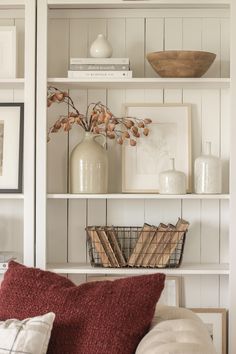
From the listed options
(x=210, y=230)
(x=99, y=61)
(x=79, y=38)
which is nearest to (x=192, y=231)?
(x=210, y=230)

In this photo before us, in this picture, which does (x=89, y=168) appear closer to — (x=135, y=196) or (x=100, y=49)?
(x=135, y=196)

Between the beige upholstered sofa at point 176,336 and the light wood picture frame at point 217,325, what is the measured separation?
0.97 metres

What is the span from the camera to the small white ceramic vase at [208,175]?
339 centimetres

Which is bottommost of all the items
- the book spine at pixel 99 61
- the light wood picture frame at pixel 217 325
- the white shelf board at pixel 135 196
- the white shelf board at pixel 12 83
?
the light wood picture frame at pixel 217 325

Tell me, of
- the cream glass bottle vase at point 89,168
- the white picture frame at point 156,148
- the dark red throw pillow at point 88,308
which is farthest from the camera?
the white picture frame at point 156,148

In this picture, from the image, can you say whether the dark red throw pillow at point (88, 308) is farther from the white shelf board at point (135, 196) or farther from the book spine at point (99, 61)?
the book spine at point (99, 61)

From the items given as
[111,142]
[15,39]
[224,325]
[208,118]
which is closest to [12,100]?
[15,39]

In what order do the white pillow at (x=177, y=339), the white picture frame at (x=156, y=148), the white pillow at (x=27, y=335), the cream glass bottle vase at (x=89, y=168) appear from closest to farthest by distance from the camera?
the white pillow at (x=177, y=339)
the white pillow at (x=27, y=335)
the cream glass bottle vase at (x=89, y=168)
the white picture frame at (x=156, y=148)

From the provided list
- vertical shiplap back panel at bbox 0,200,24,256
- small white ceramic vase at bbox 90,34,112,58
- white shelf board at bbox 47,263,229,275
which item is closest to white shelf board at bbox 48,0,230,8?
small white ceramic vase at bbox 90,34,112,58

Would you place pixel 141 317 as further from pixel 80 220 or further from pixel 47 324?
pixel 80 220

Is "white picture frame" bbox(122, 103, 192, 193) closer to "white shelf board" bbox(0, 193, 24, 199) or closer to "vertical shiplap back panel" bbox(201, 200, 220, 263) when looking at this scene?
"vertical shiplap back panel" bbox(201, 200, 220, 263)

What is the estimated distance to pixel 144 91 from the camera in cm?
359

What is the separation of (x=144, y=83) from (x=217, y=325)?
50.4 inches

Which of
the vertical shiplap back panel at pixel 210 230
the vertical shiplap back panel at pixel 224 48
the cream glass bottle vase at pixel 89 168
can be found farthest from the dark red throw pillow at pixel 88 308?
the vertical shiplap back panel at pixel 224 48
